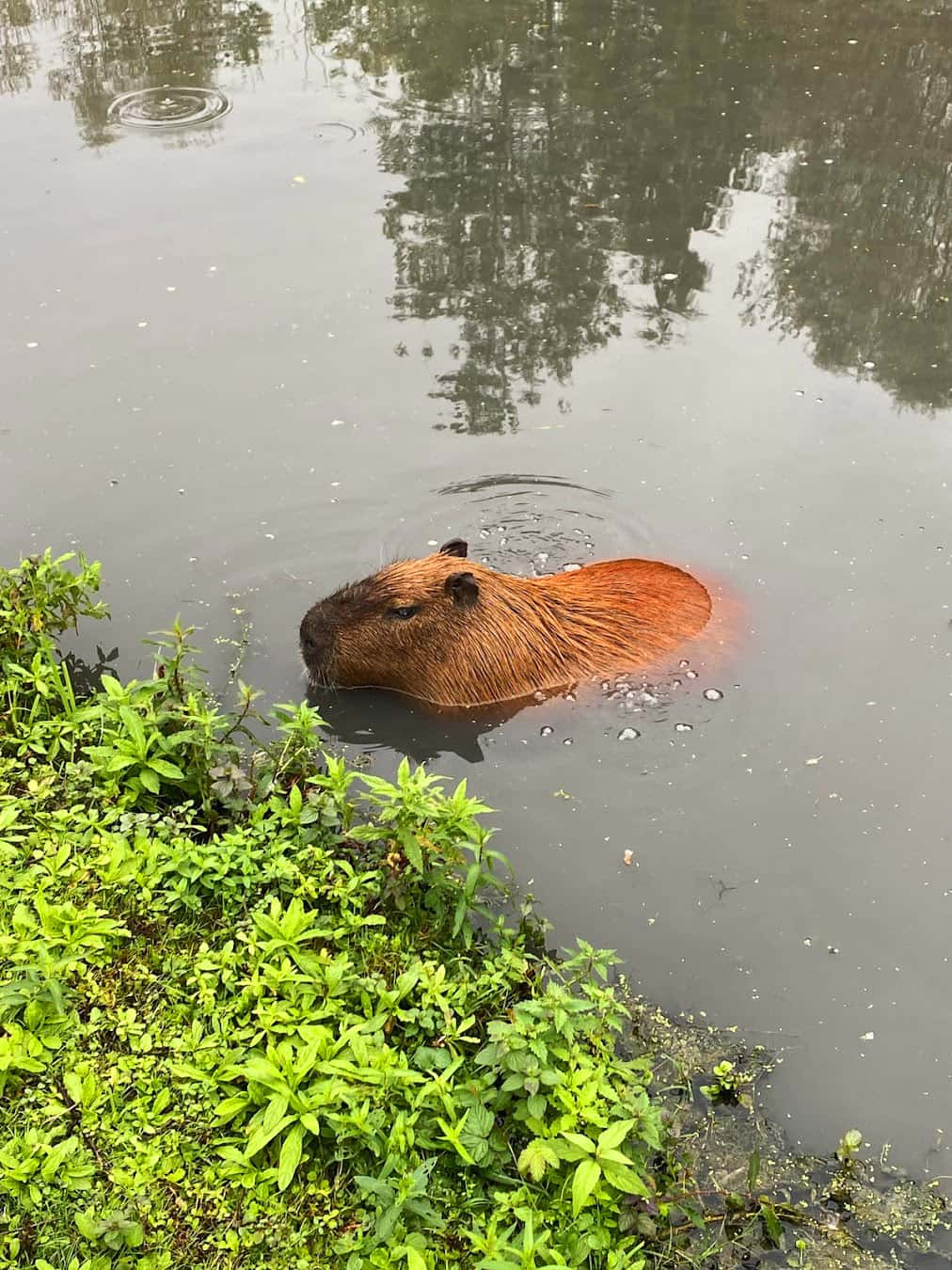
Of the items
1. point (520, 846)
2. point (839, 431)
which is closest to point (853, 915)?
point (520, 846)

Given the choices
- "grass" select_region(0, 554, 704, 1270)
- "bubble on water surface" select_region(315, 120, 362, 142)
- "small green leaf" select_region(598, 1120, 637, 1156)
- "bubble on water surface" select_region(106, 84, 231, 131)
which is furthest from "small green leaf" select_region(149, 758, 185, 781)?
"bubble on water surface" select_region(106, 84, 231, 131)

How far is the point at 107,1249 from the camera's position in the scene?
2689 mm

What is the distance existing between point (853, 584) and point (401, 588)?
8.18 ft

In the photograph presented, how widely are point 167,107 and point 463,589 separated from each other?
750 centimetres

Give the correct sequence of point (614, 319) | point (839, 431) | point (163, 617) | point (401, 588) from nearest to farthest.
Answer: point (401, 588), point (163, 617), point (839, 431), point (614, 319)

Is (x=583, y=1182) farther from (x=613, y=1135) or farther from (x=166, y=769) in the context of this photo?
(x=166, y=769)

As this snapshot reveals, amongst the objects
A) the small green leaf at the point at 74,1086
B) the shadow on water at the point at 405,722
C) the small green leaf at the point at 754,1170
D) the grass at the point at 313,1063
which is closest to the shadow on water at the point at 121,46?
the shadow on water at the point at 405,722

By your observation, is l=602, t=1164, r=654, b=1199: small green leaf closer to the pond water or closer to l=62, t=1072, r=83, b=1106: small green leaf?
the pond water

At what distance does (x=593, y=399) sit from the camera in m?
6.69

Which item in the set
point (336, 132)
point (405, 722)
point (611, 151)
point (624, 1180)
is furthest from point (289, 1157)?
point (336, 132)

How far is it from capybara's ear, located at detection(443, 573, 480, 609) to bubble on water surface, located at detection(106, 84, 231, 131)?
6.92 meters

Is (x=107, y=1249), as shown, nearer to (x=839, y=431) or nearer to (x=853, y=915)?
(x=853, y=915)

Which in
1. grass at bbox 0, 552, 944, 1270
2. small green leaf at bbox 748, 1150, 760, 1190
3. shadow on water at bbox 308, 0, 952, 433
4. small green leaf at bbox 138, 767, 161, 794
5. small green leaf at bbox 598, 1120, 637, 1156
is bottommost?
small green leaf at bbox 748, 1150, 760, 1190

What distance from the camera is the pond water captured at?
4203 millimetres
